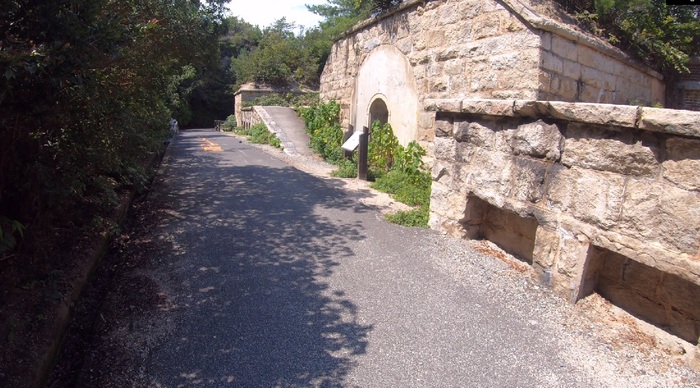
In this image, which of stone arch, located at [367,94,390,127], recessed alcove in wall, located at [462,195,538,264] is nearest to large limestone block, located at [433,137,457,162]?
recessed alcove in wall, located at [462,195,538,264]

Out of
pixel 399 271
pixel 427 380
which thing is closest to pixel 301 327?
pixel 427 380

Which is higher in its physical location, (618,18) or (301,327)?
(618,18)

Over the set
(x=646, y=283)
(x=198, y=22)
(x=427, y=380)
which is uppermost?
(x=198, y=22)

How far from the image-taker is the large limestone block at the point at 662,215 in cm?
268

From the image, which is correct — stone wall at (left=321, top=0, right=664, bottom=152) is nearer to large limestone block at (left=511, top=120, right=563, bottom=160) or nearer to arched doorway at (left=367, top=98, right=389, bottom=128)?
arched doorway at (left=367, top=98, right=389, bottom=128)

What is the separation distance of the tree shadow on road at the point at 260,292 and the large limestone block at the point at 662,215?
6.45 feet

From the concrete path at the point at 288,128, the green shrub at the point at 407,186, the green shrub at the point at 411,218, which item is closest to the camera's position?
the green shrub at the point at 411,218

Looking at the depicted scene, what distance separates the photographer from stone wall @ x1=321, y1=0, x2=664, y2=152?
602 cm

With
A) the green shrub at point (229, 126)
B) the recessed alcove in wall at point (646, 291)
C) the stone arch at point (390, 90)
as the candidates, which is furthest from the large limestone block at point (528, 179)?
the green shrub at point (229, 126)

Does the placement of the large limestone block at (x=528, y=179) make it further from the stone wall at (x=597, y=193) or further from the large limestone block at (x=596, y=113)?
the large limestone block at (x=596, y=113)

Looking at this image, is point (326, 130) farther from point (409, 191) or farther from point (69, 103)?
point (69, 103)

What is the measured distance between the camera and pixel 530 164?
3840 millimetres

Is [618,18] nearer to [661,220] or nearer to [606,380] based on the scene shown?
[661,220]

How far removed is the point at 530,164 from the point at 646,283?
1250 mm
